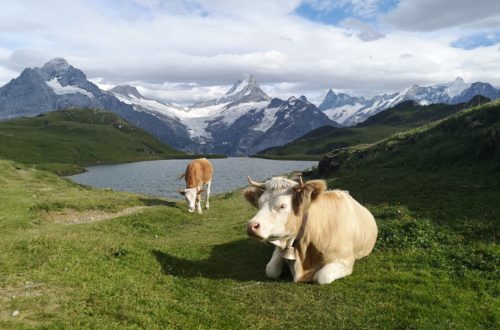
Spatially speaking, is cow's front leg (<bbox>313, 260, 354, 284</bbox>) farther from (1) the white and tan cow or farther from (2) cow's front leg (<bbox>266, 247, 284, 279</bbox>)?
(2) cow's front leg (<bbox>266, 247, 284, 279</bbox>)

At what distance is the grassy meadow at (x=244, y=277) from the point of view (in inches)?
429

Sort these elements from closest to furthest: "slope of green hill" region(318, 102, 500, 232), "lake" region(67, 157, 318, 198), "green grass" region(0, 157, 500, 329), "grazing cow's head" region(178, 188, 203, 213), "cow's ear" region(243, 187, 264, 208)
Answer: "green grass" region(0, 157, 500, 329)
"cow's ear" region(243, 187, 264, 208)
"slope of green hill" region(318, 102, 500, 232)
"grazing cow's head" region(178, 188, 203, 213)
"lake" region(67, 157, 318, 198)

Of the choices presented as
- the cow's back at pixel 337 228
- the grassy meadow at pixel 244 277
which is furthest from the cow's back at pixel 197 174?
the cow's back at pixel 337 228

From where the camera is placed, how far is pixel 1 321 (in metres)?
9.68

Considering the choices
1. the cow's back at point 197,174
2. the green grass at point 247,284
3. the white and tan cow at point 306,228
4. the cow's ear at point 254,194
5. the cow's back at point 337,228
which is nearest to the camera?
the green grass at point 247,284

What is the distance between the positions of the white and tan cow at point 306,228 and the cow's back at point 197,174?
21494 millimetres

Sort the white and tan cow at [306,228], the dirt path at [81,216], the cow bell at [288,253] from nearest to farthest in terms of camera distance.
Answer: the white and tan cow at [306,228]
the cow bell at [288,253]
the dirt path at [81,216]

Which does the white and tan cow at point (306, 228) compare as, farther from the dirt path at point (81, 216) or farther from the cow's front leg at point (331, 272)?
the dirt path at point (81, 216)

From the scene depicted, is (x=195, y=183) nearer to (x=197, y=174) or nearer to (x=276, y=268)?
(x=197, y=174)

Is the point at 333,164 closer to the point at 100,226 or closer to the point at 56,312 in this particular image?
the point at 100,226

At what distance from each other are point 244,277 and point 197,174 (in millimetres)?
22016

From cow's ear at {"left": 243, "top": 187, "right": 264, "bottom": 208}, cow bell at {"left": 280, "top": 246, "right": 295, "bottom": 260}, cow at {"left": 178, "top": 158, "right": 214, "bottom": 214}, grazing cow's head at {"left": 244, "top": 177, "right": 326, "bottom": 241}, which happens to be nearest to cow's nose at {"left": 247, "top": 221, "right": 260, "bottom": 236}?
grazing cow's head at {"left": 244, "top": 177, "right": 326, "bottom": 241}

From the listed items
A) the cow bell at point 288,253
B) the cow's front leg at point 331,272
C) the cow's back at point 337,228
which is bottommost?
the cow's front leg at point 331,272

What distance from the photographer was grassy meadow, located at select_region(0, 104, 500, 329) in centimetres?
1090
